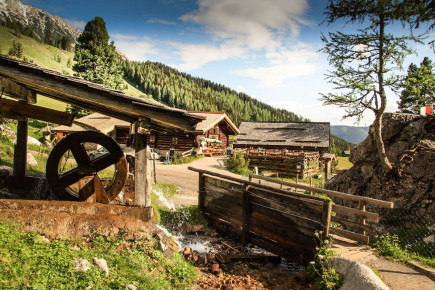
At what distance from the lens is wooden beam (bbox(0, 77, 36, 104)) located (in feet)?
21.1

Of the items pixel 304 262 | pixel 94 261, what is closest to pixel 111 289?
pixel 94 261

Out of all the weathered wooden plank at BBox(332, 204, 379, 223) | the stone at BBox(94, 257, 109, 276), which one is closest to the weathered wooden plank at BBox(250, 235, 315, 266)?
the weathered wooden plank at BBox(332, 204, 379, 223)

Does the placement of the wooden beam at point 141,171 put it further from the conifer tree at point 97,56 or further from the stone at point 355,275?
the conifer tree at point 97,56

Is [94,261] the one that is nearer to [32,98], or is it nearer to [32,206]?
[32,206]

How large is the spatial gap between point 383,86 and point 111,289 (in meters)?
13.7

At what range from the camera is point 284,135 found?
3444 centimetres

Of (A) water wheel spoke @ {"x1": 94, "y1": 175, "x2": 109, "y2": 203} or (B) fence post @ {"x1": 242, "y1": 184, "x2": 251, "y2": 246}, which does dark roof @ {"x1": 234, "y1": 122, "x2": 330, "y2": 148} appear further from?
(A) water wheel spoke @ {"x1": 94, "y1": 175, "x2": 109, "y2": 203}

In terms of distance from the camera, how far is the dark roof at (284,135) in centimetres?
3209

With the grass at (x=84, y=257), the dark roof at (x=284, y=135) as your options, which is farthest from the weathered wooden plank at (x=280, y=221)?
the dark roof at (x=284, y=135)

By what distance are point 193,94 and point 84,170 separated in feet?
353

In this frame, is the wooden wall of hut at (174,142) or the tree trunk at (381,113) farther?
the wooden wall of hut at (174,142)

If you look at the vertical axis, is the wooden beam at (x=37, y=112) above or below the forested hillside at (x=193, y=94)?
below

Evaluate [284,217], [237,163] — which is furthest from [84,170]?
[237,163]

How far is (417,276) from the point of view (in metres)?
5.61
